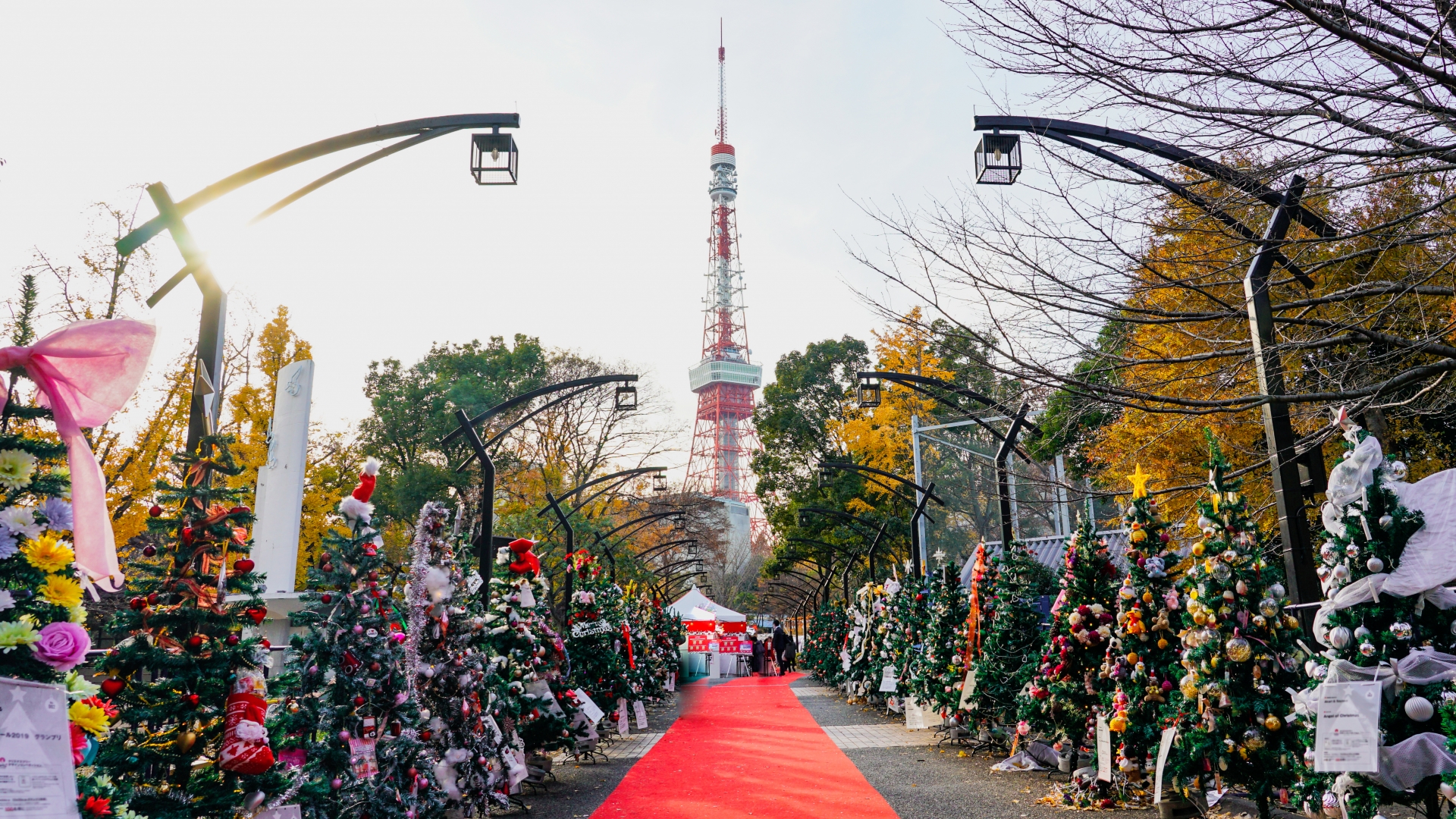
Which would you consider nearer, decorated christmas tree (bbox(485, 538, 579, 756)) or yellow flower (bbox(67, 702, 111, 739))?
yellow flower (bbox(67, 702, 111, 739))

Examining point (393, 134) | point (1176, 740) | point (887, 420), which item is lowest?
point (1176, 740)

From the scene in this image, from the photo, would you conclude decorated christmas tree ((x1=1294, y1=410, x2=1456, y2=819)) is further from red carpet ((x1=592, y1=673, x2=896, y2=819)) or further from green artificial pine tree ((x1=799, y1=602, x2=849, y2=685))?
green artificial pine tree ((x1=799, y1=602, x2=849, y2=685))

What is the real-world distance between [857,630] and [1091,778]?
52.9 ft

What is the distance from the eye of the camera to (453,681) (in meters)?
8.58

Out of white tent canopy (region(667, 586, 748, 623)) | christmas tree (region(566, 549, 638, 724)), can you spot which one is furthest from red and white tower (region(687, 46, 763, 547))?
christmas tree (region(566, 549, 638, 724))

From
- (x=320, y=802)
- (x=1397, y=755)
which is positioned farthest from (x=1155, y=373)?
(x=320, y=802)

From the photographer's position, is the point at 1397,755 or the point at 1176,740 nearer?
the point at 1397,755

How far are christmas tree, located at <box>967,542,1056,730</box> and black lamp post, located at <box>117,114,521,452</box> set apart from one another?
849 cm

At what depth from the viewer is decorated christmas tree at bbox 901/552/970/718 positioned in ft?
44.2

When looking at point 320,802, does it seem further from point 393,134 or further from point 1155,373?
point 1155,373

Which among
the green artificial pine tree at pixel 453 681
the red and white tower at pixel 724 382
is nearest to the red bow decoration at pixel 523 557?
the green artificial pine tree at pixel 453 681

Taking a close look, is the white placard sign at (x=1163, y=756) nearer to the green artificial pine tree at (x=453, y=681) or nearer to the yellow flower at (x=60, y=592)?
the green artificial pine tree at (x=453, y=681)

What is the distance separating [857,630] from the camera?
2486cm

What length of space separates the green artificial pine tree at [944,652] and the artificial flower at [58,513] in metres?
11.2
